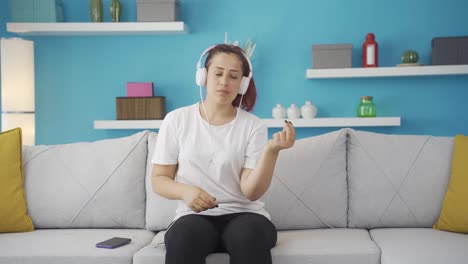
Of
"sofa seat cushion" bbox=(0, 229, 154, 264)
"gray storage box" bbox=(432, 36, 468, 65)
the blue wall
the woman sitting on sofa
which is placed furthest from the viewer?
the blue wall

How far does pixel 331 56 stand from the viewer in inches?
149

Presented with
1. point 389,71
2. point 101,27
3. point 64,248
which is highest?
point 101,27

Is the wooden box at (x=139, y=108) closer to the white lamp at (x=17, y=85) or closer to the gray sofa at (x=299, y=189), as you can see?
the white lamp at (x=17, y=85)

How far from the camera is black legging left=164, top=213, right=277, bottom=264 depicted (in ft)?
5.60

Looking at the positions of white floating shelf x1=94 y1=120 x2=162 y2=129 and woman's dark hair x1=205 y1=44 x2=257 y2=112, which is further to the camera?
white floating shelf x1=94 y1=120 x2=162 y2=129

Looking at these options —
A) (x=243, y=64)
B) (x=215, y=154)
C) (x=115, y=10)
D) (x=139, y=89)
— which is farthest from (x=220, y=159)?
(x=115, y=10)

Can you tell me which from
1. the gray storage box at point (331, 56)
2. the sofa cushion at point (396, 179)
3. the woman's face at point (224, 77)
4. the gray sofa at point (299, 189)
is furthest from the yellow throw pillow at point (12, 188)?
the gray storage box at point (331, 56)

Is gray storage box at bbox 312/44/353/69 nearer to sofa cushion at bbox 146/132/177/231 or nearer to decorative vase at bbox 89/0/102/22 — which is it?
decorative vase at bbox 89/0/102/22

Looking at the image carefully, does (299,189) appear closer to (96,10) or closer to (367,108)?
(367,108)

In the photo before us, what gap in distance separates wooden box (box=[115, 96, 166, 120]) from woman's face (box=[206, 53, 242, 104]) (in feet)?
5.88

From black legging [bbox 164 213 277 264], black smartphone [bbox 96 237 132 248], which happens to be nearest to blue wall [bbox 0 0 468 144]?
black smartphone [bbox 96 237 132 248]

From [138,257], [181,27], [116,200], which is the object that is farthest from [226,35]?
[138,257]

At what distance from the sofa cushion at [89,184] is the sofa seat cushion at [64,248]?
12 centimetres

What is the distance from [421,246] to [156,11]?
2.47 meters
